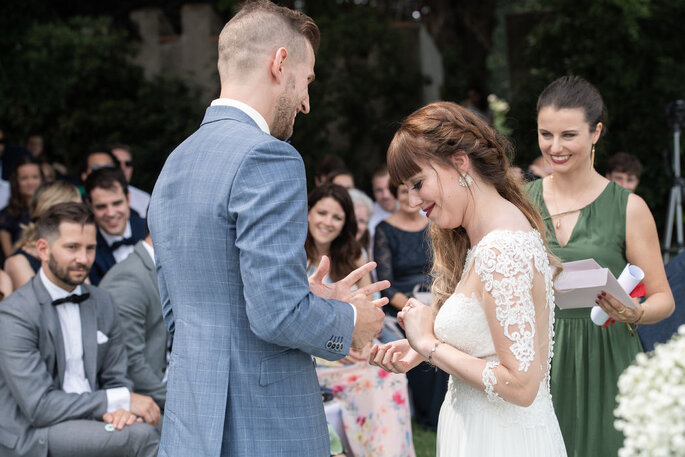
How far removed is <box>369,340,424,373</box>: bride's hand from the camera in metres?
2.72

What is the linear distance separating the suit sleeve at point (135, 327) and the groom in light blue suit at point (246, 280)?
2.31 metres

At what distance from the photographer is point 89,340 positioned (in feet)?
14.0

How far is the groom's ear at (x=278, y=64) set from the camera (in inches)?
94.4

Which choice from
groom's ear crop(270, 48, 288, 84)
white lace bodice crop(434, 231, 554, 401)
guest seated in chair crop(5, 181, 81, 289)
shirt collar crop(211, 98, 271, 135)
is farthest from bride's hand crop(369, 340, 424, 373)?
guest seated in chair crop(5, 181, 81, 289)

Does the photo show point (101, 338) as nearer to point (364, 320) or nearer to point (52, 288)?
point (52, 288)

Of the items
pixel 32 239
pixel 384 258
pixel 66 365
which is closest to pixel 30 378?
pixel 66 365

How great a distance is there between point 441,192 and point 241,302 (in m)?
0.73

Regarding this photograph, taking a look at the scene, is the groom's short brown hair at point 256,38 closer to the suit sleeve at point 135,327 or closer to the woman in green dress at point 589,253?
the woman in green dress at point 589,253

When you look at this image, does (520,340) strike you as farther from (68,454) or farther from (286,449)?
(68,454)

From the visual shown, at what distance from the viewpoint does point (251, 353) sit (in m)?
2.28

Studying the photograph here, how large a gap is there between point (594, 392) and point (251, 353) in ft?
5.75

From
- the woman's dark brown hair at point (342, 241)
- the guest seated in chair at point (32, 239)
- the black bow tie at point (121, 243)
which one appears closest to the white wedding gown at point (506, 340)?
the woman's dark brown hair at point (342, 241)

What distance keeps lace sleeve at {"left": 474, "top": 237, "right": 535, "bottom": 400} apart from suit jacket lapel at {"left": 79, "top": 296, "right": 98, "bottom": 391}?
2.62m

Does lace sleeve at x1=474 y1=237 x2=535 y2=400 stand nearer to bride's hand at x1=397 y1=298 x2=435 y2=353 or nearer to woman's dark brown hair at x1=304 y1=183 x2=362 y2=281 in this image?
bride's hand at x1=397 y1=298 x2=435 y2=353
